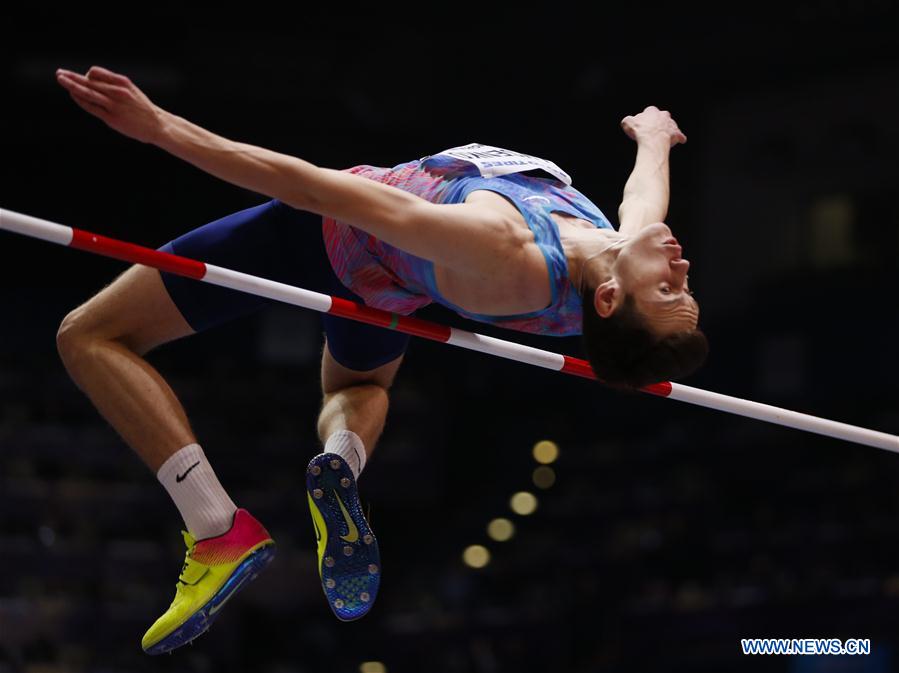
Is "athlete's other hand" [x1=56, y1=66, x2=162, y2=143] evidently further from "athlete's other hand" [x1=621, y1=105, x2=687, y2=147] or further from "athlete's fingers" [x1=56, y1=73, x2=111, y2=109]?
"athlete's other hand" [x1=621, y1=105, x2=687, y2=147]

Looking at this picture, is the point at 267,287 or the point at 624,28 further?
the point at 624,28

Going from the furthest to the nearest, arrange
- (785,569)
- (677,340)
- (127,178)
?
(127,178)
(785,569)
(677,340)

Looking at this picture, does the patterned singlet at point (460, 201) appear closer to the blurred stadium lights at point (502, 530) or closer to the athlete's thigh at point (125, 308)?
the athlete's thigh at point (125, 308)

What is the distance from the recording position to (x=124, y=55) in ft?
37.5

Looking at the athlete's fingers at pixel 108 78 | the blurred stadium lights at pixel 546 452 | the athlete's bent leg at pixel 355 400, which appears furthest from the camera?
the blurred stadium lights at pixel 546 452

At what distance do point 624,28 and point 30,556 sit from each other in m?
6.82

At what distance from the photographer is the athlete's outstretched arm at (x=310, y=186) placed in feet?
8.61

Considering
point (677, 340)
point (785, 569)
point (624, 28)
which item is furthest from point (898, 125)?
point (677, 340)

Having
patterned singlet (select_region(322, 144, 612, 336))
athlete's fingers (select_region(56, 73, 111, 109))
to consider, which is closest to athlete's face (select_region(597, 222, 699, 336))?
patterned singlet (select_region(322, 144, 612, 336))

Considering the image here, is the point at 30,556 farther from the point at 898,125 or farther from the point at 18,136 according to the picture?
the point at 898,125

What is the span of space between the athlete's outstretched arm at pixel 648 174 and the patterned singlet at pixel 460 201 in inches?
5.3

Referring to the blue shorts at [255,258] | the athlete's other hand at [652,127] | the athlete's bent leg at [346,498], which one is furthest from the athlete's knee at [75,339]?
the athlete's other hand at [652,127]

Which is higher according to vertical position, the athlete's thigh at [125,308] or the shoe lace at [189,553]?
the athlete's thigh at [125,308]

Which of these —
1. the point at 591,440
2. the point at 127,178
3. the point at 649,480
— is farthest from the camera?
the point at 127,178
